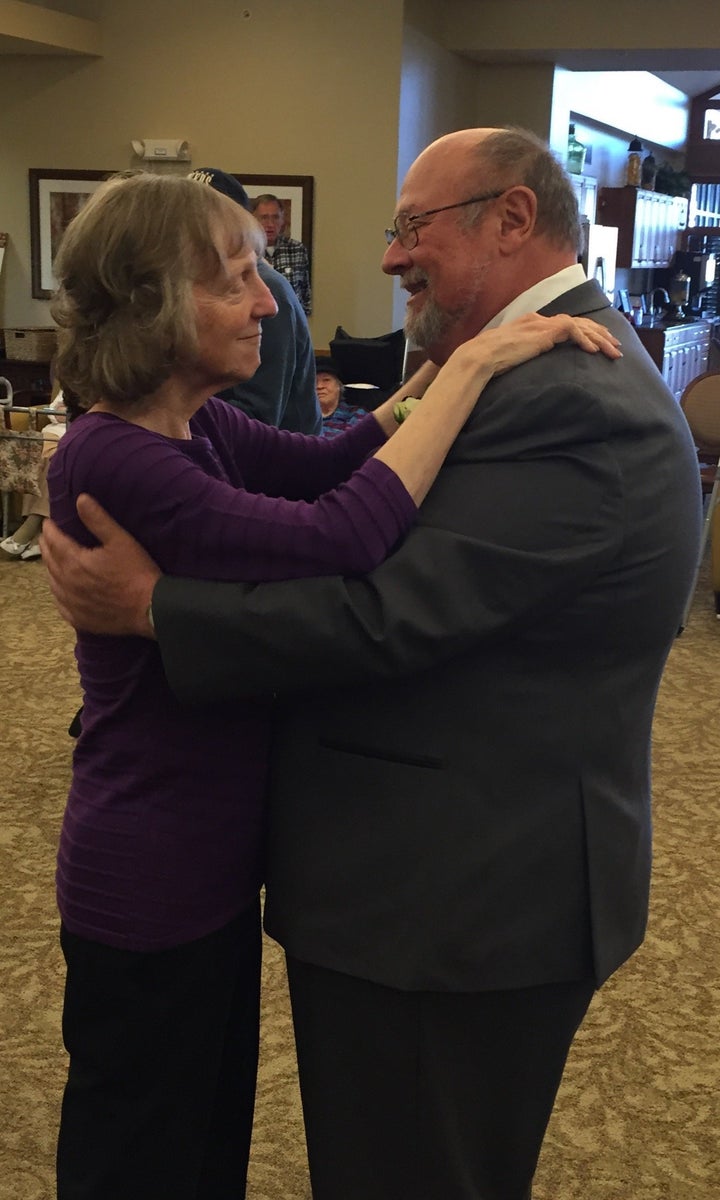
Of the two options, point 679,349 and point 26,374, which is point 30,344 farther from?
point 679,349

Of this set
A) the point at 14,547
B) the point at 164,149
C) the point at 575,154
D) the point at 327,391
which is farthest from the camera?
the point at 575,154

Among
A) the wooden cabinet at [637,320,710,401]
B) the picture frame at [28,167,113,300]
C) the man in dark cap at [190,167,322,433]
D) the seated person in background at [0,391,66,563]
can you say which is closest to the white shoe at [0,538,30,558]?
the seated person in background at [0,391,66,563]

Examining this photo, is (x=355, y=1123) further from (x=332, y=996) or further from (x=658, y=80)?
(x=658, y=80)

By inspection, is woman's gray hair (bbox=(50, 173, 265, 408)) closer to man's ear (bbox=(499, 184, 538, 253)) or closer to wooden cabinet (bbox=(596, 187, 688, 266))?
man's ear (bbox=(499, 184, 538, 253))

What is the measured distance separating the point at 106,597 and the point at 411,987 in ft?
1.75

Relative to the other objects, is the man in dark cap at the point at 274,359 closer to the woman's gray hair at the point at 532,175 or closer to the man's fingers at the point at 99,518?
the woman's gray hair at the point at 532,175

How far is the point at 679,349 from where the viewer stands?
12.0 m

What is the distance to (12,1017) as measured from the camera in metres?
2.65

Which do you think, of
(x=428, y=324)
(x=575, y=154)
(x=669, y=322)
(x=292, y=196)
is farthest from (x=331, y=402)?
(x=669, y=322)

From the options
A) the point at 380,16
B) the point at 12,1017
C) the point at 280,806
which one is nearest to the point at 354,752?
the point at 280,806

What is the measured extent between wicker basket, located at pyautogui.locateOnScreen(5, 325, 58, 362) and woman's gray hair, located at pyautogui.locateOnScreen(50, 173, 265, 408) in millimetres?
7325

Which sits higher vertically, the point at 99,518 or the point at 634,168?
the point at 634,168

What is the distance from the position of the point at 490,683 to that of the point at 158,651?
0.36 m

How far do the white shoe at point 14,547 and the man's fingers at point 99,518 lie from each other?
563 cm
